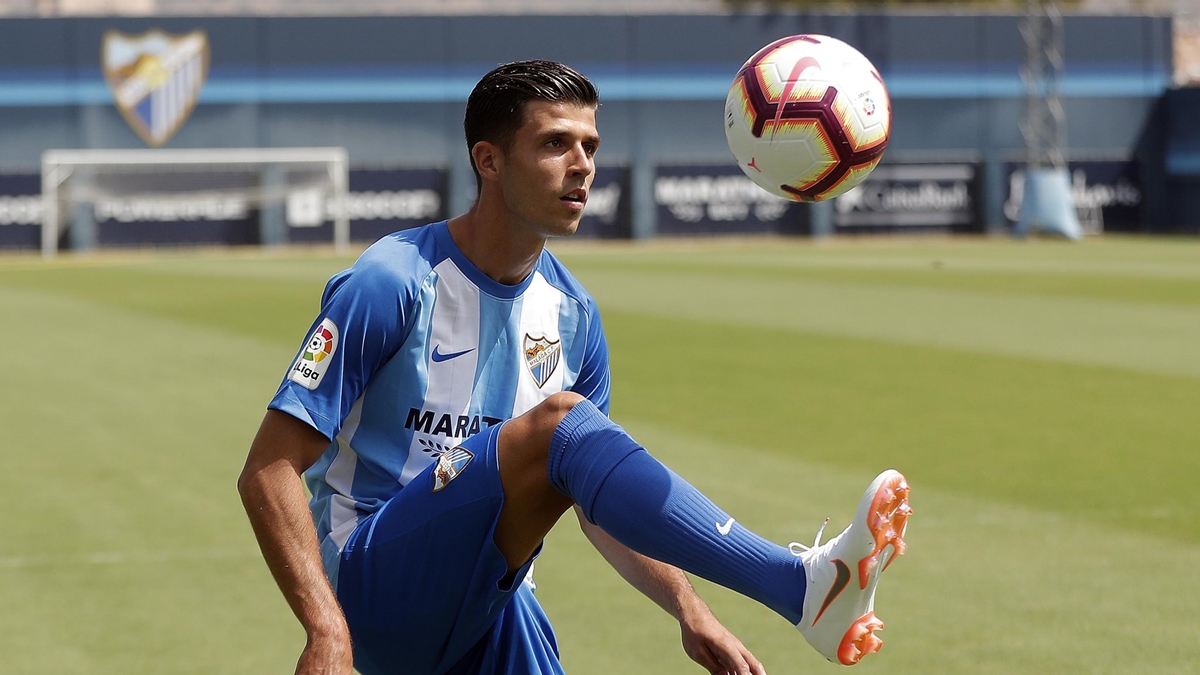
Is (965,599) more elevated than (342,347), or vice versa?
(342,347)

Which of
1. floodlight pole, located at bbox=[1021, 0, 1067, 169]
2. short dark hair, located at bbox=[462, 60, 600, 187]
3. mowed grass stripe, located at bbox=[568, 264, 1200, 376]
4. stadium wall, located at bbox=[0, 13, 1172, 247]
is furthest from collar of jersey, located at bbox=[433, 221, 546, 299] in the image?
floodlight pole, located at bbox=[1021, 0, 1067, 169]

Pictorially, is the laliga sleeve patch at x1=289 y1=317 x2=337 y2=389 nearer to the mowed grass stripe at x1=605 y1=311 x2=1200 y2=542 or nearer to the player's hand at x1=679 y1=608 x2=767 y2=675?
the player's hand at x1=679 y1=608 x2=767 y2=675

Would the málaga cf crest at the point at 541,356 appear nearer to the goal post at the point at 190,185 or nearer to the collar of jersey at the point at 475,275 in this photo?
the collar of jersey at the point at 475,275

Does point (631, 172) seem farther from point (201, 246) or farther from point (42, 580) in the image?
point (42, 580)

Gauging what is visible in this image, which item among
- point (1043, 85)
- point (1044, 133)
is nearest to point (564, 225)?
point (1044, 133)

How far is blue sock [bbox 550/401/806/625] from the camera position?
3.06 m

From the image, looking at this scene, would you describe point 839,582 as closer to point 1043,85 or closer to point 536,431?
point 536,431

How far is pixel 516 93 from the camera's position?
3.42m

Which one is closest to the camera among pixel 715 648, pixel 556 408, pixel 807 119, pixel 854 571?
pixel 854 571

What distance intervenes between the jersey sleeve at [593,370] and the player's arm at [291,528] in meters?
0.82

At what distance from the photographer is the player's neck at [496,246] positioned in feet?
11.8

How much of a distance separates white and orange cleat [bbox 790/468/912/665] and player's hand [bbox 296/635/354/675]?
35.5 inches

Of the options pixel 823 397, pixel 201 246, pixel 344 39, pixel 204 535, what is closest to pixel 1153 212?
pixel 344 39

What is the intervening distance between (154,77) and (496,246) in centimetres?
3982
